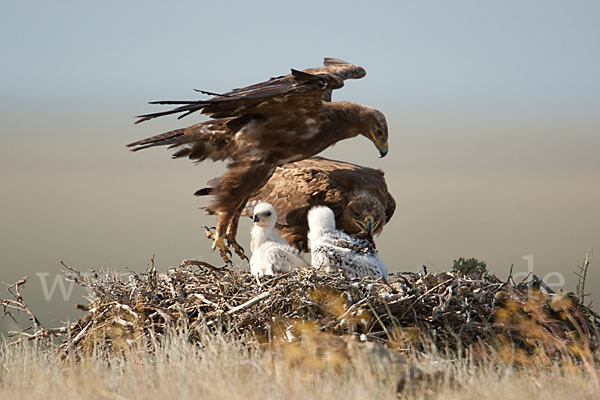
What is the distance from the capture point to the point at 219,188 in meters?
7.80

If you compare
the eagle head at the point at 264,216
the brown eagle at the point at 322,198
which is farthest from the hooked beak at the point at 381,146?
the eagle head at the point at 264,216

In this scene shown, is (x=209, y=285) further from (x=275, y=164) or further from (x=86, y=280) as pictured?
(x=275, y=164)

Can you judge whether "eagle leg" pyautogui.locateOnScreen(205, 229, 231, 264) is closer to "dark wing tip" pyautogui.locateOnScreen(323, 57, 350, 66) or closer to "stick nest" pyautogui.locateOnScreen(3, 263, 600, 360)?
"stick nest" pyautogui.locateOnScreen(3, 263, 600, 360)

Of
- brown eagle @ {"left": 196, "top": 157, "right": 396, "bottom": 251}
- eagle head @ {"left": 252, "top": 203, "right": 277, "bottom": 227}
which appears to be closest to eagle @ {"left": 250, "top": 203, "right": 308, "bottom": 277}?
eagle head @ {"left": 252, "top": 203, "right": 277, "bottom": 227}

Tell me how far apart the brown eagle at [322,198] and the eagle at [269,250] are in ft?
1.43

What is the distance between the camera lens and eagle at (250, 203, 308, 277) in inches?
272

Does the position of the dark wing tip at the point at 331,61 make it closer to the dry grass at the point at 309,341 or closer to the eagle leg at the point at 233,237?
the eagle leg at the point at 233,237

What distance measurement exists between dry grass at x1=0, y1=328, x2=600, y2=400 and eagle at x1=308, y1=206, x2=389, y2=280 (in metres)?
1.31

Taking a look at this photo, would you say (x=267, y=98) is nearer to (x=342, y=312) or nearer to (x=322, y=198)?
(x=322, y=198)

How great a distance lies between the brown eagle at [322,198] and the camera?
25.8 ft

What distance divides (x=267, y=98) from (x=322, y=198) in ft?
4.23

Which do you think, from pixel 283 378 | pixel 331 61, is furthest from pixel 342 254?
pixel 331 61

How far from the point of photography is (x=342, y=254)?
22.2 feet

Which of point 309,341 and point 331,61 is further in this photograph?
point 331,61
